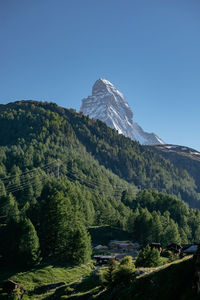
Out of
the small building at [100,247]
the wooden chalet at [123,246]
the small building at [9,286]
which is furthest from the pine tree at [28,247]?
the wooden chalet at [123,246]

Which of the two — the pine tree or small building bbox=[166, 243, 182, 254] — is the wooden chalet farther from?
the pine tree

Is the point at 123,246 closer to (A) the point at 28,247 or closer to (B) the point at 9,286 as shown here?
(A) the point at 28,247

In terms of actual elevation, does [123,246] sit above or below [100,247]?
above

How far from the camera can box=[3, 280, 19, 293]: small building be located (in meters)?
64.8

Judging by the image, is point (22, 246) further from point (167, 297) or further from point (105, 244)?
point (167, 297)

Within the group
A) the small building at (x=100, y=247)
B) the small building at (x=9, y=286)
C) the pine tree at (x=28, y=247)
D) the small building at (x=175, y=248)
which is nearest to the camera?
the small building at (x=9, y=286)

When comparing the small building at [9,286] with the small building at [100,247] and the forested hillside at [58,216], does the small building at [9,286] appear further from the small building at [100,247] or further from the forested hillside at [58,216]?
the small building at [100,247]

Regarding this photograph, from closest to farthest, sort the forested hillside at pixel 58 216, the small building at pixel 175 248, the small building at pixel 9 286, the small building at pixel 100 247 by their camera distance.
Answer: the small building at pixel 9 286 → the forested hillside at pixel 58 216 → the small building at pixel 175 248 → the small building at pixel 100 247

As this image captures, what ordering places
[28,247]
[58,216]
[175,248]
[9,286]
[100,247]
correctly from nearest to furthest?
[9,286] → [28,247] → [58,216] → [175,248] → [100,247]

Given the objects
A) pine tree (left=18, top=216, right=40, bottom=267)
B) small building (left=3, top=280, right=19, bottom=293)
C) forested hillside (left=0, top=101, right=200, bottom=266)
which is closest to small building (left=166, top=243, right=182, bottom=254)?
forested hillside (left=0, top=101, right=200, bottom=266)

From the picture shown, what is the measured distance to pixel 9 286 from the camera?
6531cm

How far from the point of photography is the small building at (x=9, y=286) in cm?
6475

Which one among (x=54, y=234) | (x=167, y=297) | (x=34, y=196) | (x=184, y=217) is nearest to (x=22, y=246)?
(x=54, y=234)

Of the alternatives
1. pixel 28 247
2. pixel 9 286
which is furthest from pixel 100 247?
pixel 9 286
